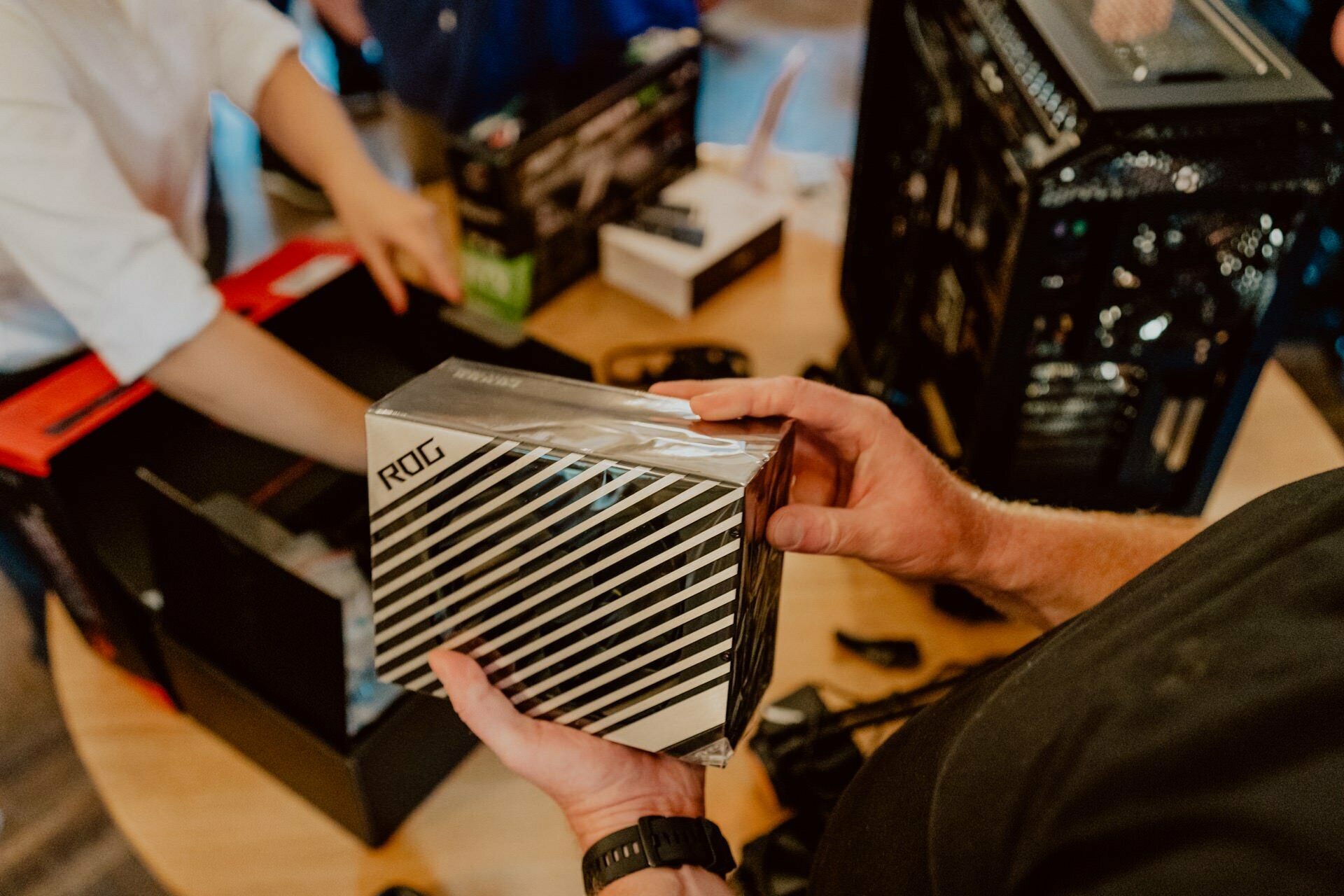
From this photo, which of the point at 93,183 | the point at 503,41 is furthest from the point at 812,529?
the point at 503,41

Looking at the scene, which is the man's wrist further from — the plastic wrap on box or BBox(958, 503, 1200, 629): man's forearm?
BBox(958, 503, 1200, 629): man's forearm

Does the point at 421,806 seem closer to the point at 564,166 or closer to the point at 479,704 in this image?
the point at 479,704

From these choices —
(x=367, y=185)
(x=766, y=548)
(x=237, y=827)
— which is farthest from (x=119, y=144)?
(x=766, y=548)

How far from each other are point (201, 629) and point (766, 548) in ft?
1.59

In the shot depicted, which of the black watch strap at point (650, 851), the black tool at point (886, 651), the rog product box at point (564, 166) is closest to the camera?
the black watch strap at point (650, 851)

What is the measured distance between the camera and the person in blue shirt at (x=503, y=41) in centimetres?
159

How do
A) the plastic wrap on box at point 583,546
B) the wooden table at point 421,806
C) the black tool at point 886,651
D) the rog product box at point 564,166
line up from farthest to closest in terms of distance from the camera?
the rog product box at point 564,166, the black tool at point 886,651, the wooden table at point 421,806, the plastic wrap on box at point 583,546

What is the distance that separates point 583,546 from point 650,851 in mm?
229

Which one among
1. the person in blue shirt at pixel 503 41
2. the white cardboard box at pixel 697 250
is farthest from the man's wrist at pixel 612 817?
the person in blue shirt at pixel 503 41

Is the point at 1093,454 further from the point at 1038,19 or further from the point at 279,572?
Result: the point at 279,572

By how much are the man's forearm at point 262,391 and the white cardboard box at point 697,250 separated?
19.8 inches

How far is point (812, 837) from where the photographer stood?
2.49 ft

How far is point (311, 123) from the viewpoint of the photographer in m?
1.21

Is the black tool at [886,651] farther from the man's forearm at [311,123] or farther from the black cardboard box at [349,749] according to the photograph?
the man's forearm at [311,123]
